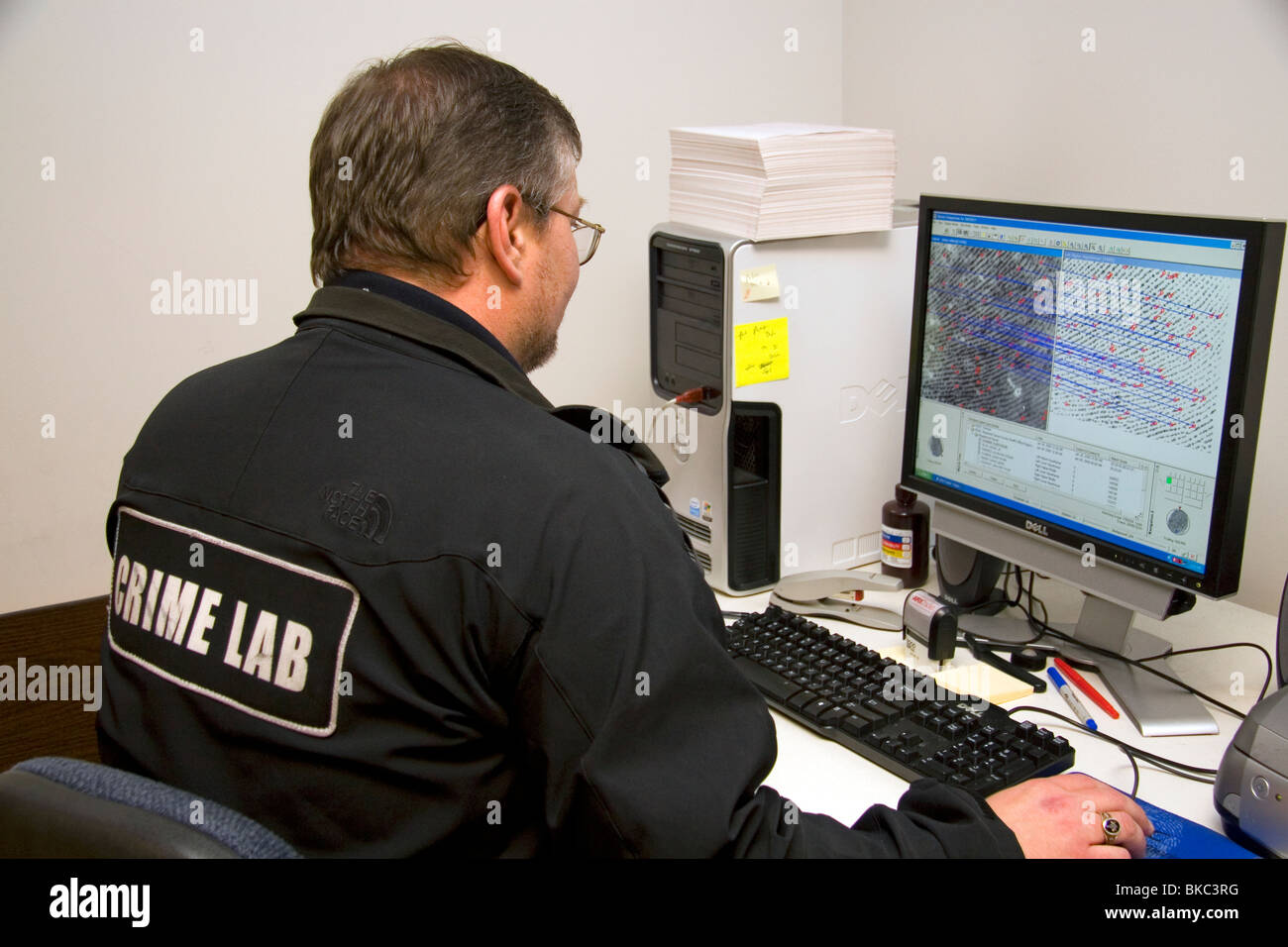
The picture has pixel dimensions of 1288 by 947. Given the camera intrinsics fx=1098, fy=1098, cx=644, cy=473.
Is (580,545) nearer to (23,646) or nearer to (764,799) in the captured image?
(764,799)

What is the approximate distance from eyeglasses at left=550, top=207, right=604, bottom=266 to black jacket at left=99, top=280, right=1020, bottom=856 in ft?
0.95

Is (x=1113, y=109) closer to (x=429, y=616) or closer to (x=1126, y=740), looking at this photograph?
(x=1126, y=740)

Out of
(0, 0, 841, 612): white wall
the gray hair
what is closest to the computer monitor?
the gray hair

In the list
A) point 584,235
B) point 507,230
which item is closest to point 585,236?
point 584,235

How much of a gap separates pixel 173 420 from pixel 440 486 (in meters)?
0.32

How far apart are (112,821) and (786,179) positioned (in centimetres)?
112

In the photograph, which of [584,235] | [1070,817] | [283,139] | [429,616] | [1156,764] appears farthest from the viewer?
[283,139]

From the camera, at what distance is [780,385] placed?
5.00ft

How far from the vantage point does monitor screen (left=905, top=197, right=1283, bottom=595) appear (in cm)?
112

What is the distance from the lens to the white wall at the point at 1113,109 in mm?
1403

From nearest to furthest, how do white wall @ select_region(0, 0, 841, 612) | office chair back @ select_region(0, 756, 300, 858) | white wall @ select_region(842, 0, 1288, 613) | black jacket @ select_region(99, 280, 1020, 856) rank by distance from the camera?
office chair back @ select_region(0, 756, 300, 858) → black jacket @ select_region(99, 280, 1020, 856) → white wall @ select_region(842, 0, 1288, 613) → white wall @ select_region(0, 0, 841, 612)

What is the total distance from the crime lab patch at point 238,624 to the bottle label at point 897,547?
3.16 ft

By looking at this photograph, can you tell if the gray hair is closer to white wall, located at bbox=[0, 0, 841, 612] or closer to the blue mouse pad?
white wall, located at bbox=[0, 0, 841, 612]

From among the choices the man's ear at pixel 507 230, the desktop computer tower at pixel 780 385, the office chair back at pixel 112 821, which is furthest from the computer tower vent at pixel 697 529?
the office chair back at pixel 112 821
